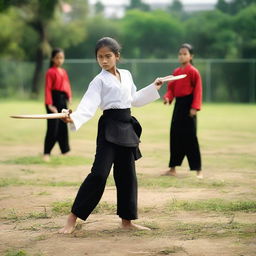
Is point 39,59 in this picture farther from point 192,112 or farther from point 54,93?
point 192,112

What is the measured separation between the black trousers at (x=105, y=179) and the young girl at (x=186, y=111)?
357cm

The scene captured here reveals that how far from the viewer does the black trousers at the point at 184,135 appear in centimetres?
1030

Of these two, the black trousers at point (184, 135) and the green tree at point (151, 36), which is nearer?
the black trousers at point (184, 135)

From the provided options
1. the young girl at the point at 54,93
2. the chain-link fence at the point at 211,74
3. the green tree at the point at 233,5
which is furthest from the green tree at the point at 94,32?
the young girl at the point at 54,93

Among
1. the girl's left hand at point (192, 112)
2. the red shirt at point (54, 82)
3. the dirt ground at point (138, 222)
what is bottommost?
the dirt ground at point (138, 222)

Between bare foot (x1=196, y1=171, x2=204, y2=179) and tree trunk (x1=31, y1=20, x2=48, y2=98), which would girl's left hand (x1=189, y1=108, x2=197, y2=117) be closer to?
bare foot (x1=196, y1=171, x2=204, y2=179)

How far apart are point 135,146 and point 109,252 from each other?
124cm

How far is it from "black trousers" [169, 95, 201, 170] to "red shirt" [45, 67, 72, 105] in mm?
2800

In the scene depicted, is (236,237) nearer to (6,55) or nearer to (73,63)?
(73,63)

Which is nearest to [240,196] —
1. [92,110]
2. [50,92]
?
[92,110]

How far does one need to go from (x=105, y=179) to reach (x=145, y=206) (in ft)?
4.76

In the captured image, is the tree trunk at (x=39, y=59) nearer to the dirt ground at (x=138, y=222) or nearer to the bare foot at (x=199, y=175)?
the dirt ground at (x=138, y=222)

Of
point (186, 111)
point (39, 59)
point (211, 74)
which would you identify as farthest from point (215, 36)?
point (186, 111)

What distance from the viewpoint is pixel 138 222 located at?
7016mm
